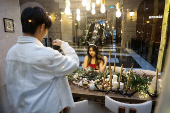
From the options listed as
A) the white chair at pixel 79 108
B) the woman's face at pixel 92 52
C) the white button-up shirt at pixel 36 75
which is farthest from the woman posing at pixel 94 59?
the white button-up shirt at pixel 36 75

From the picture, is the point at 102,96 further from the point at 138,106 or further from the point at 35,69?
the point at 35,69

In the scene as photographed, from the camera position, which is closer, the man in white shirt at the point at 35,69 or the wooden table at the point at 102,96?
the man in white shirt at the point at 35,69

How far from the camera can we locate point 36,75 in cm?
74

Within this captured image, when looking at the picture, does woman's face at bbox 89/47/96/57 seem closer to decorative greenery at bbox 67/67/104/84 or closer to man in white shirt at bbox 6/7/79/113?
decorative greenery at bbox 67/67/104/84

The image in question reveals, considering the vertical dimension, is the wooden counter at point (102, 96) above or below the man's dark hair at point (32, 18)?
below

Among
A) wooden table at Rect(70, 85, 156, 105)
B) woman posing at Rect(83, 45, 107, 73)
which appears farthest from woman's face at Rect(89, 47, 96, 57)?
wooden table at Rect(70, 85, 156, 105)

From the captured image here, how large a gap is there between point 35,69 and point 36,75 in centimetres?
4

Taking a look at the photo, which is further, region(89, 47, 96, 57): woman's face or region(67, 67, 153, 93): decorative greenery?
region(89, 47, 96, 57): woman's face

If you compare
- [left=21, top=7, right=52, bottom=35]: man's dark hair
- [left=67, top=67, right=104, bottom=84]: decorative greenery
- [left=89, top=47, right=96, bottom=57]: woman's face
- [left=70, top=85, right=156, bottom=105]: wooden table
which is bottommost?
[left=70, top=85, right=156, bottom=105]: wooden table

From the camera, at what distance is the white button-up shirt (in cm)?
72

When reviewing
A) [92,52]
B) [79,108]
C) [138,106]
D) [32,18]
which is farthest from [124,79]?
[32,18]

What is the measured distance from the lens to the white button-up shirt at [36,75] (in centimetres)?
72

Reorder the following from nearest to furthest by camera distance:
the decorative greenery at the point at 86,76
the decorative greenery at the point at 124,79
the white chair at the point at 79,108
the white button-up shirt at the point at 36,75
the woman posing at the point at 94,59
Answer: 1. the white button-up shirt at the point at 36,75
2. the white chair at the point at 79,108
3. the decorative greenery at the point at 124,79
4. the decorative greenery at the point at 86,76
5. the woman posing at the point at 94,59

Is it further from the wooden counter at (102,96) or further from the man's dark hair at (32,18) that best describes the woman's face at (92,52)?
the man's dark hair at (32,18)
